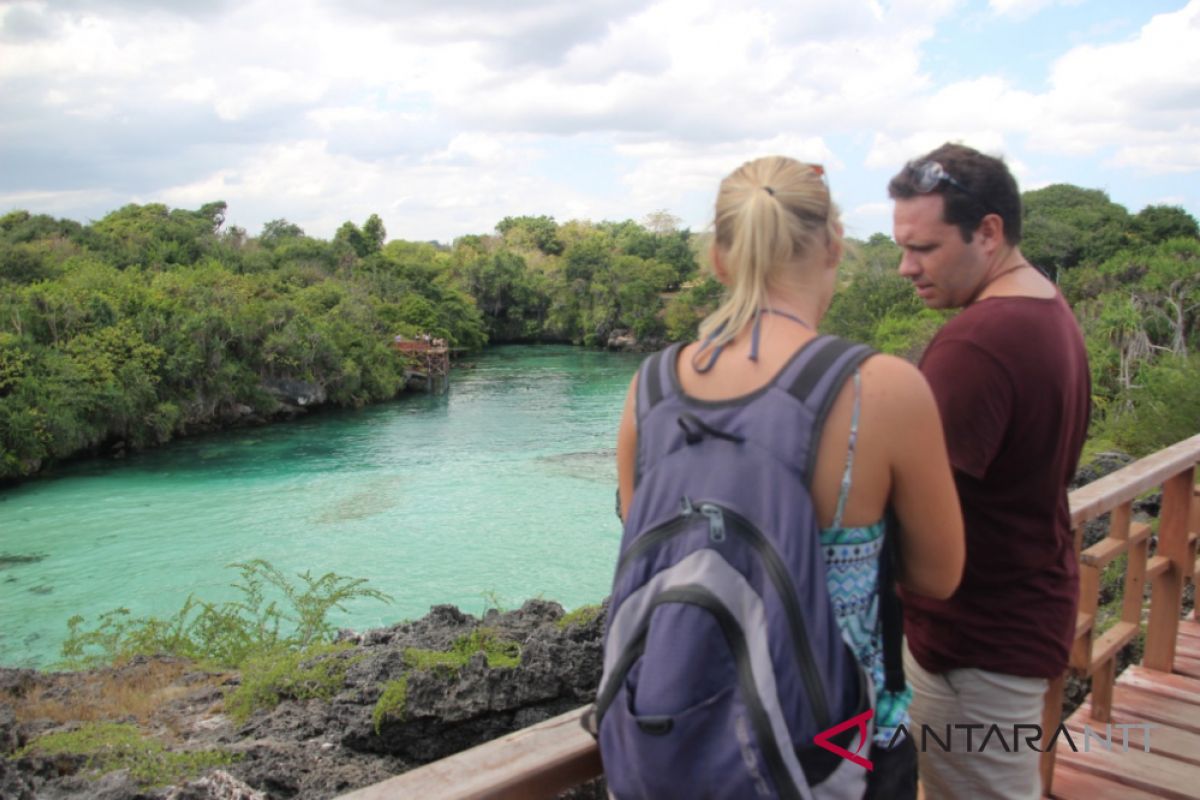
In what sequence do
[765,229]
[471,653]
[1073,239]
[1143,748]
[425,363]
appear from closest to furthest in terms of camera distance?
1. [765,229]
2. [1143,748]
3. [471,653]
4. [1073,239]
5. [425,363]

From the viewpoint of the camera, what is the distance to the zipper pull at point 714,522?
3.07 feet

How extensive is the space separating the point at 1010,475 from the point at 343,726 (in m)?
4.28

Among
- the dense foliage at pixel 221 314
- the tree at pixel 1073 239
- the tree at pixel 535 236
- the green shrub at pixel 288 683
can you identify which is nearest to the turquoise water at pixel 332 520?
the dense foliage at pixel 221 314

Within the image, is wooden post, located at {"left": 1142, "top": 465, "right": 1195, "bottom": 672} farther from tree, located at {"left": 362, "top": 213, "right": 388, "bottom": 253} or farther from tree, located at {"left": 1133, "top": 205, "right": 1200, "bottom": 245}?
tree, located at {"left": 362, "top": 213, "right": 388, "bottom": 253}

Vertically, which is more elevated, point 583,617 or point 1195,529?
point 1195,529

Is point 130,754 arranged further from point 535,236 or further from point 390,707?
point 535,236

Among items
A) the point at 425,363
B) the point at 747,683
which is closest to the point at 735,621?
the point at 747,683

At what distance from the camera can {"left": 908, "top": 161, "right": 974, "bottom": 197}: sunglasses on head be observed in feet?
4.41

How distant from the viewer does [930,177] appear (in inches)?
53.2

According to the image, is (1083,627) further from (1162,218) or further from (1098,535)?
(1162,218)

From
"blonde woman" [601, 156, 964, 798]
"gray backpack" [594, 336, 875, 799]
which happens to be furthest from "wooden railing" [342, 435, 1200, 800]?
"blonde woman" [601, 156, 964, 798]

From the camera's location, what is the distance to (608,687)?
98 centimetres

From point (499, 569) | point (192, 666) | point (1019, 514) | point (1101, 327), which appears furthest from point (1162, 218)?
point (1019, 514)

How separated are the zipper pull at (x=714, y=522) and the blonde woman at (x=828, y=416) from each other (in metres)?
0.07
